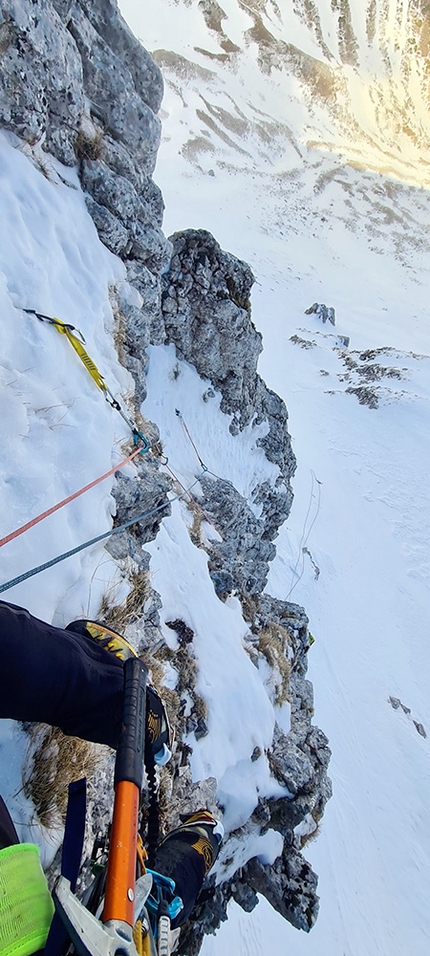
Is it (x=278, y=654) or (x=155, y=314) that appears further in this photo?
(x=155, y=314)

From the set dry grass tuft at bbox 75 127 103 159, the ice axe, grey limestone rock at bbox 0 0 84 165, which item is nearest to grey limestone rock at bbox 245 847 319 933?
the ice axe

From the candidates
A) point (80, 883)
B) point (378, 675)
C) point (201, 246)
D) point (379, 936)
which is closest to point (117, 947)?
point (80, 883)

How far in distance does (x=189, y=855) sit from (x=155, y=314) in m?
7.12

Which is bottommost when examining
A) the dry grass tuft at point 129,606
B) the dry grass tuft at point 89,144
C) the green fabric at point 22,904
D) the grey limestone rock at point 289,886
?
the grey limestone rock at point 289,886

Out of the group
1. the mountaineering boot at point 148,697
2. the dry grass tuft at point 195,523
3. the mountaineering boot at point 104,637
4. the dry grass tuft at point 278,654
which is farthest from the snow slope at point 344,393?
the mountaineering boot at point 104,637

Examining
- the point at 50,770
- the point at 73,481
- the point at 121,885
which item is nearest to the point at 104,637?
the point at 50,770

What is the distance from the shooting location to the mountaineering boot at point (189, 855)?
2533 mm

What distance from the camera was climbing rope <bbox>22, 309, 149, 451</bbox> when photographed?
3887mm

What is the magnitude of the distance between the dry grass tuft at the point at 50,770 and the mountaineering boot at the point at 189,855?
767 millimetres

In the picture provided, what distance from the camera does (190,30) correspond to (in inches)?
1965

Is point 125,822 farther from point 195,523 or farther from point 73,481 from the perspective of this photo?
Answer: point 195,523

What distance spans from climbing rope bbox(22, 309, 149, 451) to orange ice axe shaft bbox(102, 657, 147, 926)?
120 inches

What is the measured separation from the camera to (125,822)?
1.38 meters

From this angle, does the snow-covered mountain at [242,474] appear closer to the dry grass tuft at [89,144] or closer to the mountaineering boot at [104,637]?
the dry grass tuft at [89,144]
